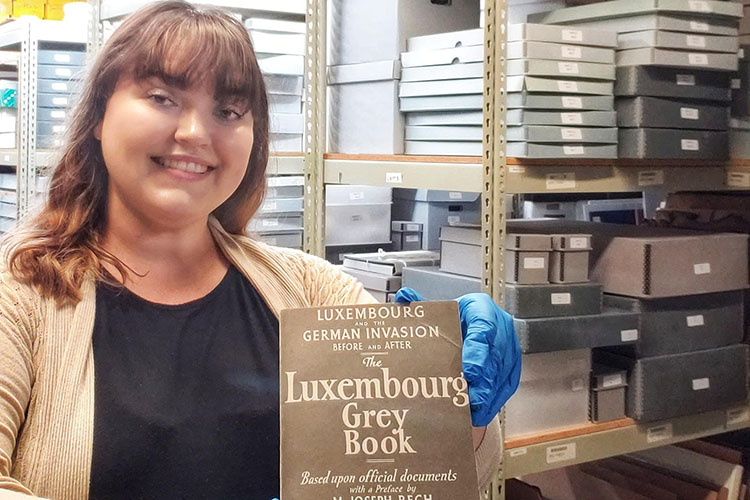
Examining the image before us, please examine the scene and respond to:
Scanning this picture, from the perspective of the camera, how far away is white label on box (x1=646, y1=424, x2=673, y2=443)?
2137 mm

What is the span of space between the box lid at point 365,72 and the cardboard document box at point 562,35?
390mm

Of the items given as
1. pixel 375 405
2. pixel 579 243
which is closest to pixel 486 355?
pixel 375 405

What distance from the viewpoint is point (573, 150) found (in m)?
1.93

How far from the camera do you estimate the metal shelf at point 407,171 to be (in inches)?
75.9

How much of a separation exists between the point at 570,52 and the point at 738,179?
2.25ft

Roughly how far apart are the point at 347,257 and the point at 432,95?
664mm

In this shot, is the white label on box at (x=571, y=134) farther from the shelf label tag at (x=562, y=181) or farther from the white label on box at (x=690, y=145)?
the white label on box at (x=690, y=145)

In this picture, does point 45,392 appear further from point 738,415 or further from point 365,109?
point 738,415

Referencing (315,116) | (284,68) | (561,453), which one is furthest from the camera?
(284,68)

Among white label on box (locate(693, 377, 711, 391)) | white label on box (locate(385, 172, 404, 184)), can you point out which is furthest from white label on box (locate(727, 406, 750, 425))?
white label on box (locate(385, 172, 404, 184))

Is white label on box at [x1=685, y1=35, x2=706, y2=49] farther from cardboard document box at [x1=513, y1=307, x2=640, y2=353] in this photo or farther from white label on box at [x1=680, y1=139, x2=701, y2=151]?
cardboard document box at [x1=513, y1=307, x2=640, y2=353]

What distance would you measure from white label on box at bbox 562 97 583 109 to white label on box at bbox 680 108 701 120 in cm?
33

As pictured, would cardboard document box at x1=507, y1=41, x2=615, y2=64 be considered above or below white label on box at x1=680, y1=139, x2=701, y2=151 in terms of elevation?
above

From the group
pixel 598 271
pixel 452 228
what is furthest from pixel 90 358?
pixel 598 271
